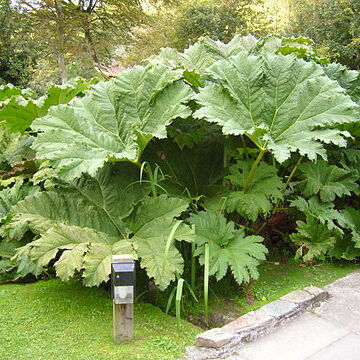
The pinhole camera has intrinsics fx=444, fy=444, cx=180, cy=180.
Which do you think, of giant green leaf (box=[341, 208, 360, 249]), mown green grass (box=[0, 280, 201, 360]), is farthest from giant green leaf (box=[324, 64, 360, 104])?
mown green grass (box=[0, 280, 201, 360])

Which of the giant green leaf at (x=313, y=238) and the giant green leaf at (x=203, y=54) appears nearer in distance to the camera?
the giant green leaf at (x=313, y=238)

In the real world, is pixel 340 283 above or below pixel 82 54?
below

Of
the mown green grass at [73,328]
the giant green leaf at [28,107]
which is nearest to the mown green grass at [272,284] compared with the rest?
the mown green grass at [73,328]

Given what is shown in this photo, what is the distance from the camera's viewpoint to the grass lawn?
1.93 meters

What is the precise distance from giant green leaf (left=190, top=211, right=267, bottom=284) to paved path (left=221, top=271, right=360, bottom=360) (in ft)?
1.03

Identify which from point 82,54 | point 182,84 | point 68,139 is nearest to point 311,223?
point 182,84

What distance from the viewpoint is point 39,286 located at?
269cm

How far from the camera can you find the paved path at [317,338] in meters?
1.95

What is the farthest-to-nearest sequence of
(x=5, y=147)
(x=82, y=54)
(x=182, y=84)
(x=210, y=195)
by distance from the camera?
(x=82, y=54) < (x=5, y=147) < (x=210, y=195) < (x=182, y=84)

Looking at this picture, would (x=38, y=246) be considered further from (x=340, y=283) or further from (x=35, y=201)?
(x=340, y=283)

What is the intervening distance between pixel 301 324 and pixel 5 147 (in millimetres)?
2847

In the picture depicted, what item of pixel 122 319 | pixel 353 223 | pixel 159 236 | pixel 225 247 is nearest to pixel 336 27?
pixel 353 223

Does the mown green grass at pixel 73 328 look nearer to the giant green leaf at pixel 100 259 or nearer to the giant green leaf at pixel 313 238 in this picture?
the giant green leaf at pixel 100 259

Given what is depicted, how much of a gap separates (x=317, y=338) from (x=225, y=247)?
64cm
